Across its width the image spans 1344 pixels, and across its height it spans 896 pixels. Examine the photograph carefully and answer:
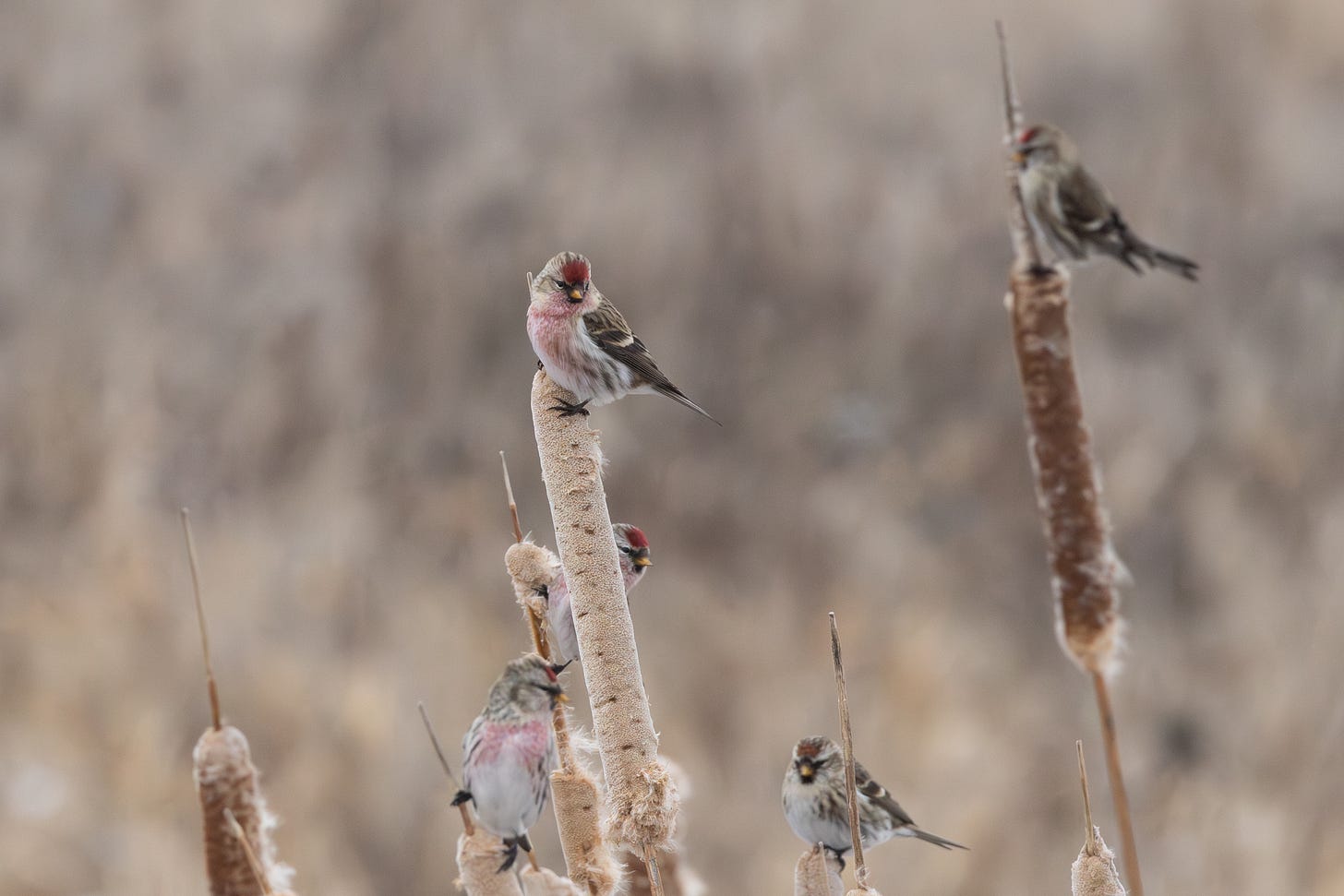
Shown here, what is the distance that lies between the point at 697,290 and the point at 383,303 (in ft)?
5.15

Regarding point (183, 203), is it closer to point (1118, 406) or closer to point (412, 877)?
point (412, 877)

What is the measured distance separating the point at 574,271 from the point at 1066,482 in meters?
0.97

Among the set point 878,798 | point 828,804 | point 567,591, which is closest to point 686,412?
point 878,798

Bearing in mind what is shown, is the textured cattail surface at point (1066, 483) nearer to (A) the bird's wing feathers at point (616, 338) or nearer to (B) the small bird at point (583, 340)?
(B) the small bird at point (583, 340)

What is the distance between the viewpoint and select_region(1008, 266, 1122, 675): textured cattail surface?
0.81 m

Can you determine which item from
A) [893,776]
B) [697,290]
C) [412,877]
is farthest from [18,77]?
[893,776]

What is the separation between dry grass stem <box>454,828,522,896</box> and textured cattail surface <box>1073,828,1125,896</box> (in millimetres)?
476

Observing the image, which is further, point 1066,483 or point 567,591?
point 567,591

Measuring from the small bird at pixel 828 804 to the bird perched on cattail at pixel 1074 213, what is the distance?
1.11 metres

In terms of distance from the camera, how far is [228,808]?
984 millimetres

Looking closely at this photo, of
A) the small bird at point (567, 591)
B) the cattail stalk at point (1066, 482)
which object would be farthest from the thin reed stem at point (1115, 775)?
the small bird at point (567, 591)

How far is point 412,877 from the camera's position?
5.00 m

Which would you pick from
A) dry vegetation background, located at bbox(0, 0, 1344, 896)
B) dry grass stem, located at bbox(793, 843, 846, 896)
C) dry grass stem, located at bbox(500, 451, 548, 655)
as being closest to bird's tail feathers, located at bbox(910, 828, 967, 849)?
dry grass stem, located at bbox(793, 843, 846, 896)

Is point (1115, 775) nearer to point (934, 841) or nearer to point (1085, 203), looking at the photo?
point (1085, 203)
